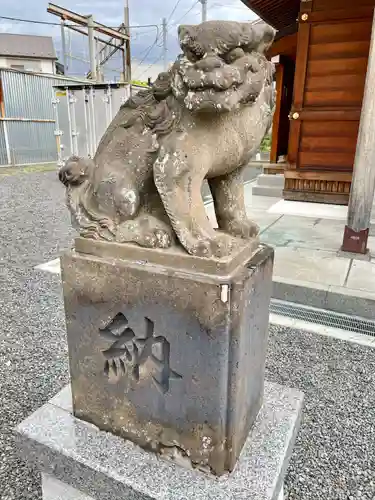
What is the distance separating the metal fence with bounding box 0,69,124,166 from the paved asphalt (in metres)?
9.42

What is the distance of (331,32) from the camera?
5105 mm

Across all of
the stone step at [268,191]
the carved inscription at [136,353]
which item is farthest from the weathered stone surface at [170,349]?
the stone step at [268,191]

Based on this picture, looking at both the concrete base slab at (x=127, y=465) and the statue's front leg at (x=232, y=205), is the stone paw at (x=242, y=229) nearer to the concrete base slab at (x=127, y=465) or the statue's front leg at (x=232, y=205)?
the statue's front leg at (x=232, y=205)

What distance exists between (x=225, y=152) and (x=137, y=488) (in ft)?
3.63

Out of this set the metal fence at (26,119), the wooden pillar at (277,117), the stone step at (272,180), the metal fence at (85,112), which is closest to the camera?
the stone step at (272,180)

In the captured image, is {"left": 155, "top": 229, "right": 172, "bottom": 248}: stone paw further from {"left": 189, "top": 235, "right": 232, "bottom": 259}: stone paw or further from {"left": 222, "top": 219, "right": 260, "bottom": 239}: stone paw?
{"left": 222, "top": 219, "right": 260, "bottom": 239}: stone paw

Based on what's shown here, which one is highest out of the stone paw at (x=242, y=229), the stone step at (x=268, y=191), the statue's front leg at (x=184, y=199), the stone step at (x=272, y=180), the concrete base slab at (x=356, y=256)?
the statue's front leg at (x=184, y=199)

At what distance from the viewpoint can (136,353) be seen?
1.33m

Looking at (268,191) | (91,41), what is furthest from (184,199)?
(91,41)

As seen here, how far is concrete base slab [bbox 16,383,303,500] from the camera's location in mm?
1230

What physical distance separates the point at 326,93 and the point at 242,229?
187 inches

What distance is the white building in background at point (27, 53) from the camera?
23906 millimetres

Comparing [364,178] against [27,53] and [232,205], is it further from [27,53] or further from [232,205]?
[27,53]

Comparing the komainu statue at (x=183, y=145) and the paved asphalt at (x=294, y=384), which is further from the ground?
the komainu statue at (x=183, y=145)
